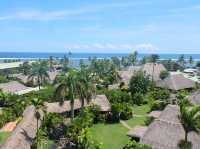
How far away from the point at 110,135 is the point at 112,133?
0.95 meters

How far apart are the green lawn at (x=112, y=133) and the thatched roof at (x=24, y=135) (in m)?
7.42

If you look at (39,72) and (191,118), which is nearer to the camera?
(191,118)

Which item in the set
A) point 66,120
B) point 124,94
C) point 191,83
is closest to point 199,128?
point 66,120

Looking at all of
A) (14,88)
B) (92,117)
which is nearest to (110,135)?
(92,117)

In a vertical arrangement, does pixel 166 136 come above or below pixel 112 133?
above

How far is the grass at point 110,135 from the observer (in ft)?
123

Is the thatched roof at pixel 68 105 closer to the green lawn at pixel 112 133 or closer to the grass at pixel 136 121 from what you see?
the grass at pixel 136 121

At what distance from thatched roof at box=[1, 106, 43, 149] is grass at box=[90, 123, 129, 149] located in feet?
24.3

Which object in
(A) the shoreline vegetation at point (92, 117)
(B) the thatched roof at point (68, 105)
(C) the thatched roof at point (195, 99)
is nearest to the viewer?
(A) the shoreline vegetation at point (92, 117)

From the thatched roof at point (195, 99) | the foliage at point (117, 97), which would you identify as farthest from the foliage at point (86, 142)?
the foliage at point (117, 97)

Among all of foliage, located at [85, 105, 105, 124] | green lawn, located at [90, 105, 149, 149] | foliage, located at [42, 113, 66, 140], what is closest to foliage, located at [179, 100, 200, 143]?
green lawn, located at [90, 105, 149, 149]

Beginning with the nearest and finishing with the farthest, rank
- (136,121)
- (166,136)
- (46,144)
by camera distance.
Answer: (166,136)
(46,144)
(136,121)

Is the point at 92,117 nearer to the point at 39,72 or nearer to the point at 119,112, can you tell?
the point at 119,112

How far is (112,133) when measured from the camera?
42.0m
